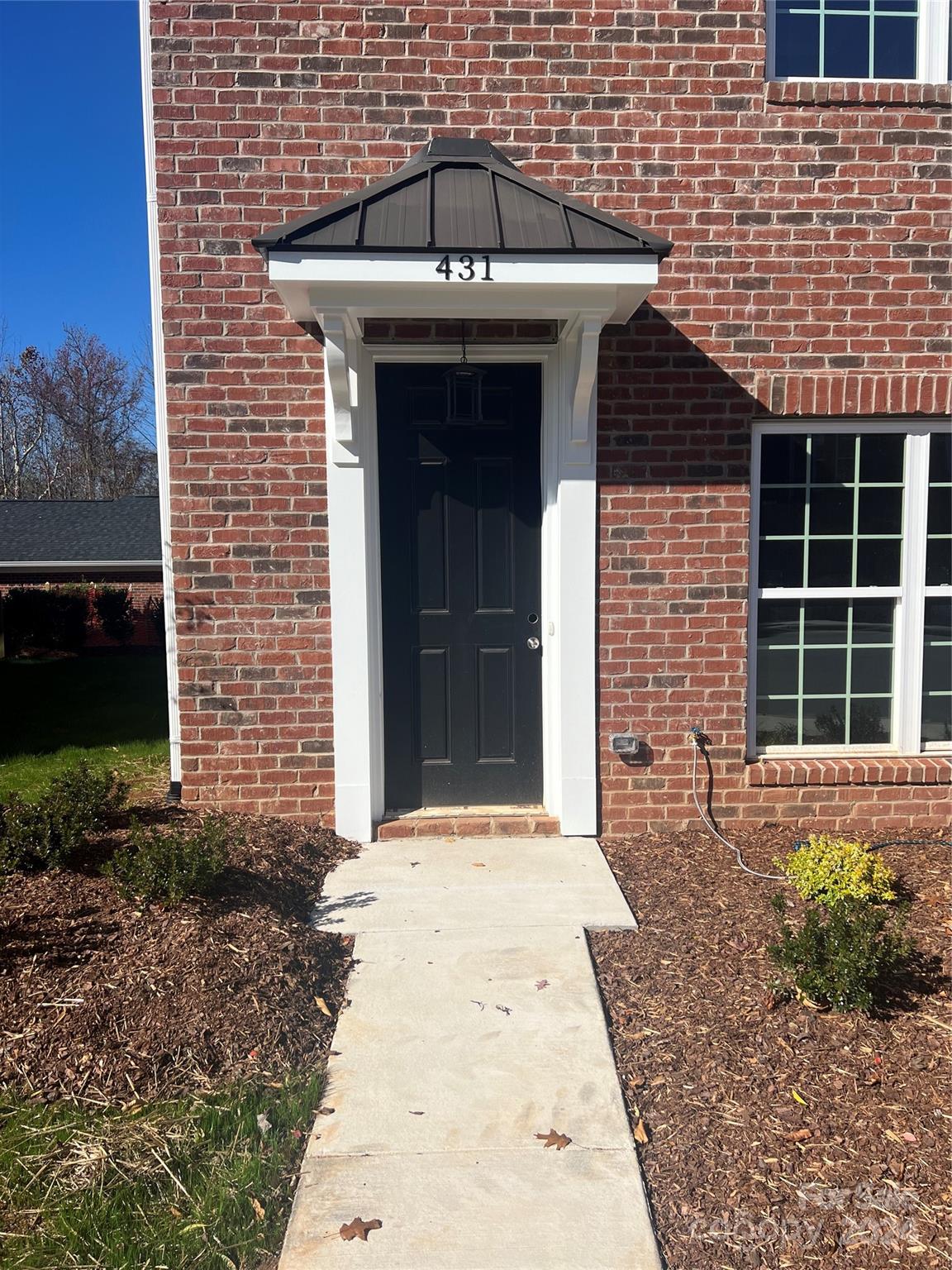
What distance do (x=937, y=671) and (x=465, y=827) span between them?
10.0ft

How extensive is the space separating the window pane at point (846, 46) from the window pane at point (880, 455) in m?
2.09

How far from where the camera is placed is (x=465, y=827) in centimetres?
523

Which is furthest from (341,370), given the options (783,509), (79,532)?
(79,532)

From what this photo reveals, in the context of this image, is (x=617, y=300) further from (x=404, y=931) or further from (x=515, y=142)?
(x=404, y=931)

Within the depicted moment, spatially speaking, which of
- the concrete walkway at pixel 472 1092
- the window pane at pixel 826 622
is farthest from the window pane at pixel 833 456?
the concrete walkway at pixel 472 1092

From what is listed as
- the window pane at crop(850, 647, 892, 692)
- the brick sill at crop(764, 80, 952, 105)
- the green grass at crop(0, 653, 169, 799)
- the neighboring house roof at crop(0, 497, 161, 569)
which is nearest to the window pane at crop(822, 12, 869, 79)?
the brick sill at crop(764, 80, 952, 105)

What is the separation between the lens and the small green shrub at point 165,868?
3.70m

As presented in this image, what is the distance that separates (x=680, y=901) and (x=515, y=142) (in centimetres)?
418

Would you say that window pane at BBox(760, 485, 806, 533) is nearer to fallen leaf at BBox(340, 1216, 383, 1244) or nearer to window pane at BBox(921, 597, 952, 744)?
window pane at BBox(921, 597, 952, 744)

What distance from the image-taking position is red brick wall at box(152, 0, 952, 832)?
494 cm

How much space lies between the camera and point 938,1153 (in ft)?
8.38

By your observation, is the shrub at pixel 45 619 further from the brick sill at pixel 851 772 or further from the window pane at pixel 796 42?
the window pane at pixel 796 42

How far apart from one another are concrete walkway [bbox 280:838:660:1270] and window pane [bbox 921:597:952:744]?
2.45 meters

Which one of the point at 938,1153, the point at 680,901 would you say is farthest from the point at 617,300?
the point at 938,1153
